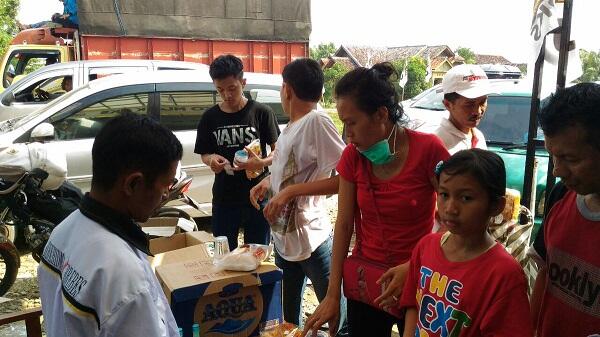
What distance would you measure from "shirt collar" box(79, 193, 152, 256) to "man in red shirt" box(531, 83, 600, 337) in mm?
1069

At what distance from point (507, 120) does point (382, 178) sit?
346cm

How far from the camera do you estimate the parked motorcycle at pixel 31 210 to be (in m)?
4.09

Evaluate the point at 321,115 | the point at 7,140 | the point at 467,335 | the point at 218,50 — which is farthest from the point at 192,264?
the point at 218,50

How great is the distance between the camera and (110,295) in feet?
3.56

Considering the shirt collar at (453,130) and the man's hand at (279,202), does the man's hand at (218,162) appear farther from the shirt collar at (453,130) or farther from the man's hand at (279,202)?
the shirt collar at (453,130)

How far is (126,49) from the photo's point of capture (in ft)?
32.8

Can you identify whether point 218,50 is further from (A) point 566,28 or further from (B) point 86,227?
(B) point 86,227

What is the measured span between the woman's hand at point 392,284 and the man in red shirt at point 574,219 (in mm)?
439

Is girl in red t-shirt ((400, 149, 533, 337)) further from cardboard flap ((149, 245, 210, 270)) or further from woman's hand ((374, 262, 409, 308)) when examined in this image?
cardboard flap ((149, 245, 210, 270))

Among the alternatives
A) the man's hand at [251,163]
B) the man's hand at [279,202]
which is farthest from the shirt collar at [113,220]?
the man's hand at [251,163]

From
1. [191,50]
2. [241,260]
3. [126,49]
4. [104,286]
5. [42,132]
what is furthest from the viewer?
[191,50]

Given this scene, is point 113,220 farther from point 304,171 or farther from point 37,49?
point 37,49

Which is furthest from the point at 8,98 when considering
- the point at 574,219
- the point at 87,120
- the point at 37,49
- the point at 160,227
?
the point at 574,219

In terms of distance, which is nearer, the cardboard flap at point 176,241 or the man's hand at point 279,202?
the man's hand at point 279,202
